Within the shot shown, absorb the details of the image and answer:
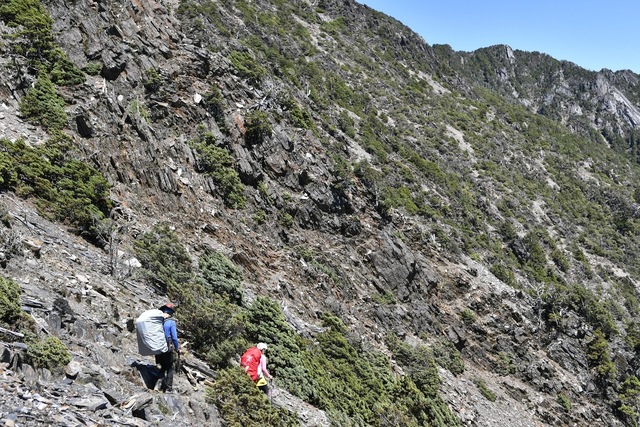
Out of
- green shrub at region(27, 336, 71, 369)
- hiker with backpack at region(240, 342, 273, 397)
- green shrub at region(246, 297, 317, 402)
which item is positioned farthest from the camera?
green shrub at region(246, 297, 317, 402)

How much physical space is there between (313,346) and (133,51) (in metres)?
17.2

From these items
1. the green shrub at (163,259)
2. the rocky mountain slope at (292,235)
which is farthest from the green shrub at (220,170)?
the green shrub at (163,259)

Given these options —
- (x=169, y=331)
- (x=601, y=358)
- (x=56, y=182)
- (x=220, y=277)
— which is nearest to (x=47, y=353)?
(x=169, y=331)

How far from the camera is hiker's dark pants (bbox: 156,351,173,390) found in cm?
649

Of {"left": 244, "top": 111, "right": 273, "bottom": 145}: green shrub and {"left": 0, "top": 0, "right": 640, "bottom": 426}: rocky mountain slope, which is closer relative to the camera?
{"left": 0, "top": 0, "right": 640, "bottom": 426}: rocky mountain slope

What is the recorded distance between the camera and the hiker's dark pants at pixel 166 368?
6.49 meters

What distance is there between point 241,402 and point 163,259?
6.16 metres

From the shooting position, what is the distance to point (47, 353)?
5379mm

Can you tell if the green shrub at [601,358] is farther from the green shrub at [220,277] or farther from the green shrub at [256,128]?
the green shrub at [256,128]

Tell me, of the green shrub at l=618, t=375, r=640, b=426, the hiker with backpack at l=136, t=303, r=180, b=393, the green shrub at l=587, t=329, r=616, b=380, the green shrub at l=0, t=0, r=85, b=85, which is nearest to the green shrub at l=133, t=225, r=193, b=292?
the hiker with backpack at l=136, t=303, r=180, b=393

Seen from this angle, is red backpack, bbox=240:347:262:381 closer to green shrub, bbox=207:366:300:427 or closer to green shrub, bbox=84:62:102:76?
green shrub, bbox=207:366:300:427

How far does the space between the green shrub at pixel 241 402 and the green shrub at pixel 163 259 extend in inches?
157

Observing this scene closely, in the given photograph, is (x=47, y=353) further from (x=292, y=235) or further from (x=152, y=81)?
(x=152, y=81)

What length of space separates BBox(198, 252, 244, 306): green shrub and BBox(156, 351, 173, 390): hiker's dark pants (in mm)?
5566
